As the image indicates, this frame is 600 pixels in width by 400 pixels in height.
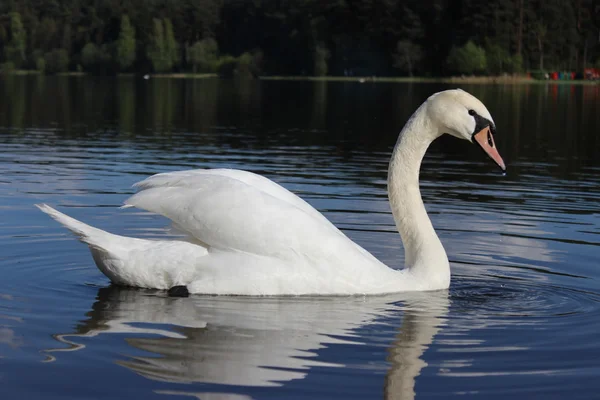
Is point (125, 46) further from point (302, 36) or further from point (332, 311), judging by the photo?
point (332, 311)

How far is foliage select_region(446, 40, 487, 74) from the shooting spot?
10506cm

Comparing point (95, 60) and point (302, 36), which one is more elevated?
point (302, 36)

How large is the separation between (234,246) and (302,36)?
138 meters

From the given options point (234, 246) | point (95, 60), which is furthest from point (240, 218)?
point (95, 60)

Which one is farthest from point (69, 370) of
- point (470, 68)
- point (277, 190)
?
point (470, 68)

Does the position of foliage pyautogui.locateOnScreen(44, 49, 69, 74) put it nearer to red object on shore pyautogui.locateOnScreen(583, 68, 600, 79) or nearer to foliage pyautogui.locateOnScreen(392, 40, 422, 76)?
foliage pyautogui.locateOnScreen(392, 40, 422, 76)

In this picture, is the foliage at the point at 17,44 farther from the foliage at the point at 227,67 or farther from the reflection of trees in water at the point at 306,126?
the reflection of trees in water at the point at 306,126

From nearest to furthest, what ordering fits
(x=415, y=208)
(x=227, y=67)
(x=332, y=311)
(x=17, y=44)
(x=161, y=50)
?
(x=332, y=311)
(x=415, y=208)
(x=227, y=67)
(x=161, y=50)
(x=17, y=44)

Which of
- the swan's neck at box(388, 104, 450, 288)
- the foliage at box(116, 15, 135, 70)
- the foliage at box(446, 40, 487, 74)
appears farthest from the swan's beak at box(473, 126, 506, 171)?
the foliage at box(116, 15, 135, 70)

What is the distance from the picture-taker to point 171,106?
43750 mm

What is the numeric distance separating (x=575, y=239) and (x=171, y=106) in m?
33.8

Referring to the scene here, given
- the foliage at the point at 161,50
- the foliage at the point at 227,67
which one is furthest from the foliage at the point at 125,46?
the foliage at the point at 227,67

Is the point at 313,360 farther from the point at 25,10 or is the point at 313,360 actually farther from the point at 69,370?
the point at 25,10

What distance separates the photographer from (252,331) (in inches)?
277
